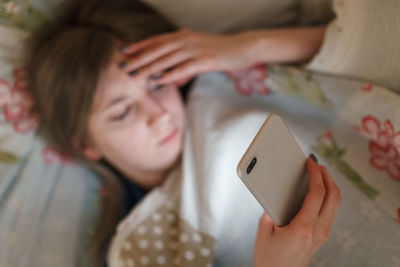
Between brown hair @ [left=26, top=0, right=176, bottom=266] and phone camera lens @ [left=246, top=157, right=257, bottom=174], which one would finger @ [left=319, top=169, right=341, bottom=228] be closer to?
phone camera lens @ [left=246, top=157, right=257, bottom=174]

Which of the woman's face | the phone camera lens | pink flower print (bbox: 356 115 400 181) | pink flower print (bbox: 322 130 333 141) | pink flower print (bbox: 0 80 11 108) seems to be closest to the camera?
the phone camera lens

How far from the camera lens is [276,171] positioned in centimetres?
41

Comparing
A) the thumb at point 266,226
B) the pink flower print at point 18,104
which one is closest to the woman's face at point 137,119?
the pink flower print at point 18,104

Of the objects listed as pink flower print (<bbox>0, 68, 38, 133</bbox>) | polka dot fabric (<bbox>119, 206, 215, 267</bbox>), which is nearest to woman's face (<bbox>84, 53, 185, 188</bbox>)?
polka dot fabric (<bbox>119, 206, 215, 267</bbox>)

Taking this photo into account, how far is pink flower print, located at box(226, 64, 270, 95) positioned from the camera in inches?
28.6

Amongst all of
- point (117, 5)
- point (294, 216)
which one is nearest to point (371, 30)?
point (294, 216)

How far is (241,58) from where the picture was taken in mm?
703

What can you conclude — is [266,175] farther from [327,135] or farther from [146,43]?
[146,43]

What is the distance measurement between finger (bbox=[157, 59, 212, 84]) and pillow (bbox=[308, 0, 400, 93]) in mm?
226

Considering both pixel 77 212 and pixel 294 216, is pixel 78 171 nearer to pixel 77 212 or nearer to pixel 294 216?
pixel 77 212

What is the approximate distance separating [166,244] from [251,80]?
15.5 inches

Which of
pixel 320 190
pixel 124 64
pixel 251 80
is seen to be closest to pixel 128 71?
pixel 124 64

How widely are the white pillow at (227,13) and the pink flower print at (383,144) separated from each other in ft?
1.35

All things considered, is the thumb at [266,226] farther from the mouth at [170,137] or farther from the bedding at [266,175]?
the mouth at [170,137]
